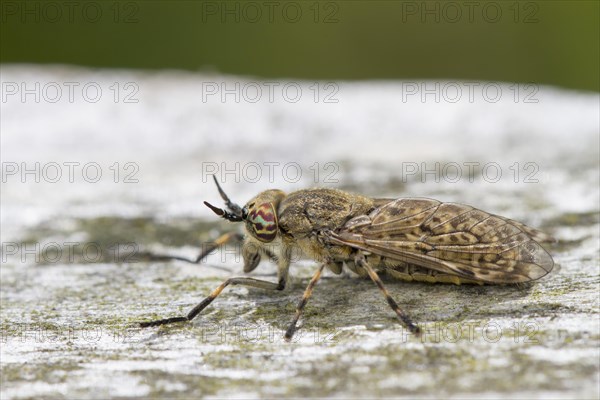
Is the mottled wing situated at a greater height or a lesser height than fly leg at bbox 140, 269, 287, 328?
greater

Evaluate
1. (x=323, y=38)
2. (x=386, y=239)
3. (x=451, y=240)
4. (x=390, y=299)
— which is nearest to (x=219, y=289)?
(x=390, y=299)

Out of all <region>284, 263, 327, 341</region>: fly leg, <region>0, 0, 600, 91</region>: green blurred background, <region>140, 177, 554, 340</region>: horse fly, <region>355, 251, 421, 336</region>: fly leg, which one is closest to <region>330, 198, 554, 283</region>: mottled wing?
<region>140, 177, 554, 340</region>: horse fly

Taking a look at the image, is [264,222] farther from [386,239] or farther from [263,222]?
[386,239]

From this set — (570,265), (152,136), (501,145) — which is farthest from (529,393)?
(152,136)

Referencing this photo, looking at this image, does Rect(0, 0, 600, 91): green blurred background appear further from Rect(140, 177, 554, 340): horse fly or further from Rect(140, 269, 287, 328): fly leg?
Rect(140, 269, 287, 328): fly leg

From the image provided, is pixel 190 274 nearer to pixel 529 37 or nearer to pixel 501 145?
pixel 501 145
